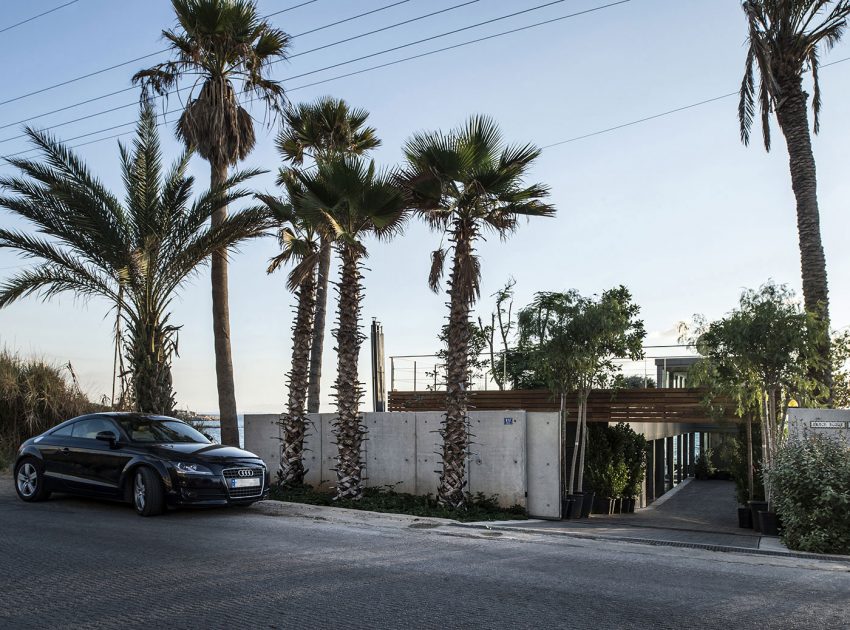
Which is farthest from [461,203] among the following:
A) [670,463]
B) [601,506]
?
[670,463]

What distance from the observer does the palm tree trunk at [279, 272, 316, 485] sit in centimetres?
1686

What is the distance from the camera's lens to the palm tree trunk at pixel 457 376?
1412 cm

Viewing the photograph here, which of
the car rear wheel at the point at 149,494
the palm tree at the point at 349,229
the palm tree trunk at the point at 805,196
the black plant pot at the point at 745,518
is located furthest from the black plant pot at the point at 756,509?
the car rear wheel at the point at 149,494

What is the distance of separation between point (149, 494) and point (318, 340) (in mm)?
12015

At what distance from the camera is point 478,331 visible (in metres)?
30.8

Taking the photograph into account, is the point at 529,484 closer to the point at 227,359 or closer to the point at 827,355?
the point at 827,355

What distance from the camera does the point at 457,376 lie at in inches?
558

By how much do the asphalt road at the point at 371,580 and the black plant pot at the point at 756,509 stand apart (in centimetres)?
494

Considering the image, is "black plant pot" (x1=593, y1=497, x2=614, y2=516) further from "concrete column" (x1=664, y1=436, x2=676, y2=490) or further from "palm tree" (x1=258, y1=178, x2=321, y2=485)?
"concrete column" (x1=664, y1=436, x2=676, y2=490)

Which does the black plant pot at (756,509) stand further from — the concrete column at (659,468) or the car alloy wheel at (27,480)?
the concrete column at (659,468)

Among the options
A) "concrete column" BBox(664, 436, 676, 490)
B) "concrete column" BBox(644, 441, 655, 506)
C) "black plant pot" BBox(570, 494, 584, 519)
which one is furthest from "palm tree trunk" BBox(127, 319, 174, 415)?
"concrete column" BBox(664, 436, 676, 490)

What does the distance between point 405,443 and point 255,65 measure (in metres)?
11.2

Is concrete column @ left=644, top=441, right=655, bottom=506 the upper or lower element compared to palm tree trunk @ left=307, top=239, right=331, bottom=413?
lower

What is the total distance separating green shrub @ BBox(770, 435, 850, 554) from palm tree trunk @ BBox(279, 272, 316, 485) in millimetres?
9790
